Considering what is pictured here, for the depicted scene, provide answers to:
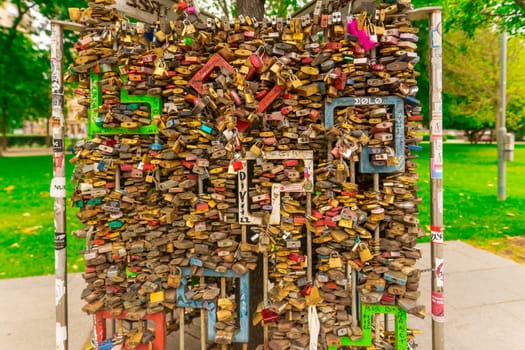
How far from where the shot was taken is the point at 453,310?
3748 mm

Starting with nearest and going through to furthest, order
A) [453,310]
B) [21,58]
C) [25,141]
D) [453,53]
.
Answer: [453,310] < [21,58] < [453,53] < [25,141]

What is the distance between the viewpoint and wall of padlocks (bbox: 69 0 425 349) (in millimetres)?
2414

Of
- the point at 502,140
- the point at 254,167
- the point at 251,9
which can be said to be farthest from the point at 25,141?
the point at 254,167

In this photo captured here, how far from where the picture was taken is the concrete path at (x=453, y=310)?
3.19 meters

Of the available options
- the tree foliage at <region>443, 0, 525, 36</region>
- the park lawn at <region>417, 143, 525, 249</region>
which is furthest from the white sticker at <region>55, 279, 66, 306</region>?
the tree foliage at <region>443, 0, 525, 36</region>

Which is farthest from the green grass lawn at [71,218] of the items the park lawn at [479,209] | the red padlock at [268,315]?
the red padlock at [268,315]

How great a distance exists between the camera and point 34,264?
16.9 feet

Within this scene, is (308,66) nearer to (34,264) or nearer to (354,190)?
(354,190)

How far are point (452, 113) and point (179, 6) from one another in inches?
999

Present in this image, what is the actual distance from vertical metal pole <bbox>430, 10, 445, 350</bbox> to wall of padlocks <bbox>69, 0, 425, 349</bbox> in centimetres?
13

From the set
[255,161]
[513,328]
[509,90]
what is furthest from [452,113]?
[255,161]

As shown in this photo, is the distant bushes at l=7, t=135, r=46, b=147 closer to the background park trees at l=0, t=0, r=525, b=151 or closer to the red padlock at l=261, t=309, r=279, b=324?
the background park trees at l=0, t=0, r=525, b=151

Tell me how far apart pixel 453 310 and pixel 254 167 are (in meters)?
2.83

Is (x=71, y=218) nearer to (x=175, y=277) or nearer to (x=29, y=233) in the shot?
(x=29, y=233)
